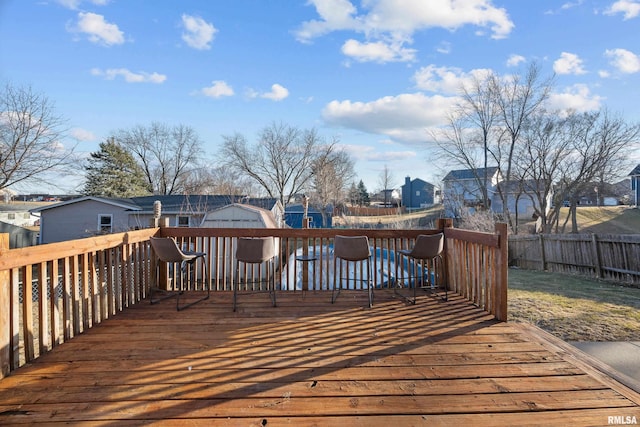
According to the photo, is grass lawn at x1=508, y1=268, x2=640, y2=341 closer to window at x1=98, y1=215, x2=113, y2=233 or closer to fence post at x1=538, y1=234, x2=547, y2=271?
fence post at x1=538, y1=234, x2=547, y2=271

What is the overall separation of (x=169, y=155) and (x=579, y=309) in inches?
1201

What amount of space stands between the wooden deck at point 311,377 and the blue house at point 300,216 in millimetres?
21219

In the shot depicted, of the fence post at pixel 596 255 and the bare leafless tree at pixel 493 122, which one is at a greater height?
the bare leafless tree at pixel 493 122

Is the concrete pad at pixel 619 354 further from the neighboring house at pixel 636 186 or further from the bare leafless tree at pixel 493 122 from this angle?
the neighboring house at pixel 636 186

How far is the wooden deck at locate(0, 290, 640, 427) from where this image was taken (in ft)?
5.82

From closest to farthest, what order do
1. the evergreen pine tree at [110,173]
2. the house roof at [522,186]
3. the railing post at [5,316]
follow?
the railing post at [5,316] < the house roof at [522,186] < the evergreen pine tree at [110,173]

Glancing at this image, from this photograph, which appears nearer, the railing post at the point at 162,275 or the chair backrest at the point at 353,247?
the chair backrest at the point at 353,247

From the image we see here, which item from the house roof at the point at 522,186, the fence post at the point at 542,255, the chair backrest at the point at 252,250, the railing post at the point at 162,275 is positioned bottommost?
the fence post at the point at 542,255

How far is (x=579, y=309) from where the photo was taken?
14.7 feet

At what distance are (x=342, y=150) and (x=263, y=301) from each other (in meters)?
24.9

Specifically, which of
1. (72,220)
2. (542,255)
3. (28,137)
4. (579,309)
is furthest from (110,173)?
(579,309)

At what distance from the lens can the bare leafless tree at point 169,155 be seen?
28578 mm

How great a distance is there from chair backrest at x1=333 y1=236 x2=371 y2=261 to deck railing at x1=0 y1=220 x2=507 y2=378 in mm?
651

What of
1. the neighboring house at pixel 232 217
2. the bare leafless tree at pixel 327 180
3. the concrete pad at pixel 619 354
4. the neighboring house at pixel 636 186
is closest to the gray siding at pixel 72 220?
the neighboring house at pixel 232 217
